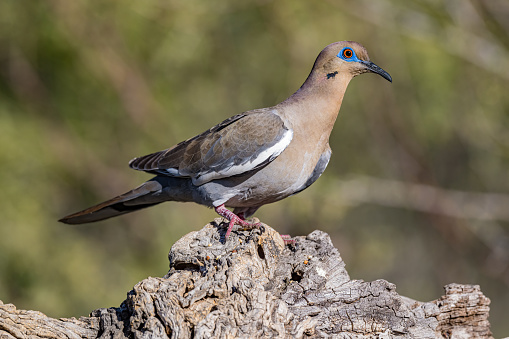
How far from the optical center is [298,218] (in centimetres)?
946

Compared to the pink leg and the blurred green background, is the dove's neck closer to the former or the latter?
the pink leg

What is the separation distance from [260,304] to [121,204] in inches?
88.0

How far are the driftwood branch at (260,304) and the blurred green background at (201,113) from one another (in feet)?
14.8

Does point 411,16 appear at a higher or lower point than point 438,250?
higher

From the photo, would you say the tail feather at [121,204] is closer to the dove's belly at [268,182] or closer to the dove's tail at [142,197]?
the dove's tail at [142,197]

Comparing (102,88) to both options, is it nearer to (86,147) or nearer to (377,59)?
(86,147)

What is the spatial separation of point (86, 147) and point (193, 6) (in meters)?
2.53

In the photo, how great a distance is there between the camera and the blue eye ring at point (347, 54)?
503 cm

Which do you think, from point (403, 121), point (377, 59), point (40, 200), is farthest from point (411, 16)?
point (40, 200)

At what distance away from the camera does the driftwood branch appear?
345cm

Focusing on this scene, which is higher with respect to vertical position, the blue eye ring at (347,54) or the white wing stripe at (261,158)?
the blue eye ring at (347,54)

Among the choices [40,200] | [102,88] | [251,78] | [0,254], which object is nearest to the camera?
[0,254]

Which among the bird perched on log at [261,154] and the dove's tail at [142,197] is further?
the dove's tail at [142,197]

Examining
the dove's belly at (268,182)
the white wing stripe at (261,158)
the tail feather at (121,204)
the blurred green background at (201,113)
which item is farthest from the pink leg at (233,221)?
the blurred green background at (201,113)
